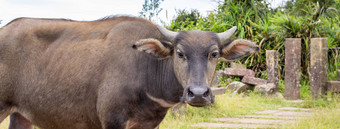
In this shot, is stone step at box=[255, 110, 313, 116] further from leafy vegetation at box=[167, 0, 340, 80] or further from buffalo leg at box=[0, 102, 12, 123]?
buffalo leg at box=[0, 102, 12, 123]

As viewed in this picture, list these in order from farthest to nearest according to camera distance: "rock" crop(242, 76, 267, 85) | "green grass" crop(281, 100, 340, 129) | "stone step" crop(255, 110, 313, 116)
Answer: "rock" crop(242, 76, 267, 85)
"stone step" crop(255, 110, 313, 116)
"green grass" crop(281, 100, 340, 129)

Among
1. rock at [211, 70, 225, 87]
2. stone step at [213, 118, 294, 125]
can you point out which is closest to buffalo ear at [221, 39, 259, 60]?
stone step at [213, 118, 294, 125]

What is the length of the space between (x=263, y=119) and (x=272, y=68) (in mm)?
4534

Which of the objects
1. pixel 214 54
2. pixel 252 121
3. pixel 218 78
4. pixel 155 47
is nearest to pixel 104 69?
pixel 155 47

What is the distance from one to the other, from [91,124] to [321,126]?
4233mm

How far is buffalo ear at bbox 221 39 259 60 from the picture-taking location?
13.3 ft

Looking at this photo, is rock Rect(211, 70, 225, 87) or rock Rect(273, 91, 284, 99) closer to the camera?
rock Rect(273, 91, 284, 99)

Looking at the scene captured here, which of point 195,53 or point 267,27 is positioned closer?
point 195,53

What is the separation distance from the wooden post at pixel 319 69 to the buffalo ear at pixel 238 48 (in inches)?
298

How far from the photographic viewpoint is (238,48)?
4129 millimetres

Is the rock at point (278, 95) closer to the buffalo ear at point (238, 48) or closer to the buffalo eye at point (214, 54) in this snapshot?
the buffalo ear at point (238, 48)

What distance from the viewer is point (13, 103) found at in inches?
180

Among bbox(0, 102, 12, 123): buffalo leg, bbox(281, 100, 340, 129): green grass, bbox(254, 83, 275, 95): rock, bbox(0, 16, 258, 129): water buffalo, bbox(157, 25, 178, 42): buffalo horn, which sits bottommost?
bbox(254, 83, 275, 95): rock

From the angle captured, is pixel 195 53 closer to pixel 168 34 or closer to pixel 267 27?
pixel 168 34
